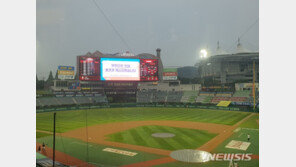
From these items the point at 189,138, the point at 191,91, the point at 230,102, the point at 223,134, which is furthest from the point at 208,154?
the point at 191,91

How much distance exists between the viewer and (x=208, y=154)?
17.2 m

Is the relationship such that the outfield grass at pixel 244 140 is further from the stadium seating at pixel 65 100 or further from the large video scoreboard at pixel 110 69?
the stadium seating at pixel 65 100

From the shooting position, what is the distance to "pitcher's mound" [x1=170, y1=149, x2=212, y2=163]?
1581cm

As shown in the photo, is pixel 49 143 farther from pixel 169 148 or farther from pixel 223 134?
pixel 223 134

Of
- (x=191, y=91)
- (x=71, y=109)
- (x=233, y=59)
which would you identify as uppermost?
(x=233, y=59)

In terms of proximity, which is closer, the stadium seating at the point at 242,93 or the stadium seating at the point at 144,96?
the stadium seating at the point at 242,93

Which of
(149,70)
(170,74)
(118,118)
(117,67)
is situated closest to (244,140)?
(117,67)

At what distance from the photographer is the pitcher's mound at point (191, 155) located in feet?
51.9

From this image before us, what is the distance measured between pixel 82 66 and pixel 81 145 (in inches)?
570

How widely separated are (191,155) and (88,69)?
843 inches

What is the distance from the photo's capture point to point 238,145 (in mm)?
19594

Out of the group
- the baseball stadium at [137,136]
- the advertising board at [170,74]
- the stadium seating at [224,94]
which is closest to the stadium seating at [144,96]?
the advertising board at [170,74]

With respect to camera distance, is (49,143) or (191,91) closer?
(49,143)

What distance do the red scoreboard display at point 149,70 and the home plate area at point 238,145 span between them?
1780cm
